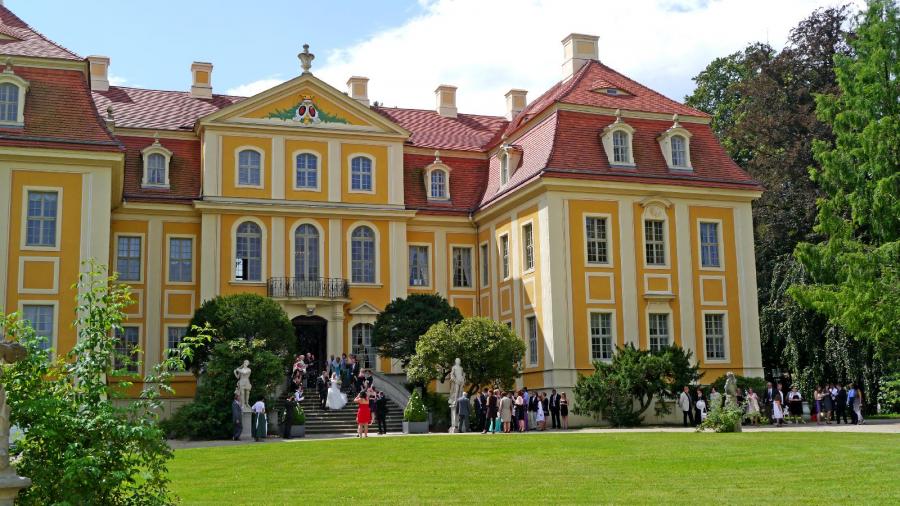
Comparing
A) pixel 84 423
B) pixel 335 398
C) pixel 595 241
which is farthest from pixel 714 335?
pixel 84 423

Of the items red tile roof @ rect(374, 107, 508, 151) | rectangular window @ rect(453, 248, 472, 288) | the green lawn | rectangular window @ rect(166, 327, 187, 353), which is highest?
red tile roof @ rect(374, 107, 508, 151)

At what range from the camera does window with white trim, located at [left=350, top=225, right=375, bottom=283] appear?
34.1 metres

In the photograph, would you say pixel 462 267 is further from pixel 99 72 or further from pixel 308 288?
pixel 99 72

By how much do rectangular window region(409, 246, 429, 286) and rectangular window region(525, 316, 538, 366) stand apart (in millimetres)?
4852

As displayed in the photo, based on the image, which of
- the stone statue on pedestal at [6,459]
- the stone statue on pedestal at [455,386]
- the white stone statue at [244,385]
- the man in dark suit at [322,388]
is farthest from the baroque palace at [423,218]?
the stone statue on pedestal at [6,459]

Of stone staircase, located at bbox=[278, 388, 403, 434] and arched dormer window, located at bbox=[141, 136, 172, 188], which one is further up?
arched dormer window, located at bbox=[141, 136, 172, 188]

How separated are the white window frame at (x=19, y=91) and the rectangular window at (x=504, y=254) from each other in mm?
14958

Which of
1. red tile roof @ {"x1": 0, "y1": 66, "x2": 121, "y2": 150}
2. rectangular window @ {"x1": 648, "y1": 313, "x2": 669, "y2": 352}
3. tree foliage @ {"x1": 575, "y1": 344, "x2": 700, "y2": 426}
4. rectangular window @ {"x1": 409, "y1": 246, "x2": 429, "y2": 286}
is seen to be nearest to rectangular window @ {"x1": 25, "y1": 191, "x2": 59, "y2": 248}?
red tile roof @ {"x1": 0, "y1": 66, "x2": 121, "y2": 150}

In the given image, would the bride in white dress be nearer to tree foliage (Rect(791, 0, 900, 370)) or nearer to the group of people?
the group of people

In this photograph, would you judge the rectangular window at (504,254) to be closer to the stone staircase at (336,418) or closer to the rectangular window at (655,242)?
the rectangular window at (655,242)

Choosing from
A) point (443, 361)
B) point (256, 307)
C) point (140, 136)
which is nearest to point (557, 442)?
point (443, 361)

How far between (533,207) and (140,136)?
12.9 m

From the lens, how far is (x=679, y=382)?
27547 mm

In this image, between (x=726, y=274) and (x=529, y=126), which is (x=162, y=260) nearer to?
(x=529, y=126)
